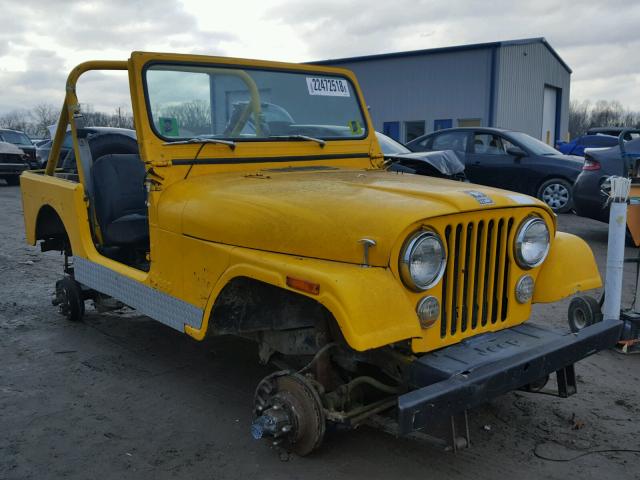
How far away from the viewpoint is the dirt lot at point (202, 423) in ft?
9.79

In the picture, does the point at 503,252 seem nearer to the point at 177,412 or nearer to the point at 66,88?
the point at 177,412

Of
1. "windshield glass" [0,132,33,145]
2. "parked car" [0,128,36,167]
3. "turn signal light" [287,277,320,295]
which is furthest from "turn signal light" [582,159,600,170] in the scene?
"windshield glass" [0,132,33,145]

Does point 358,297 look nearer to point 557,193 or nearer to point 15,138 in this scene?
point 557,193

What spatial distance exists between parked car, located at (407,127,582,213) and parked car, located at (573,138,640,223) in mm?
1967

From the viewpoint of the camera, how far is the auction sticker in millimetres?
4449

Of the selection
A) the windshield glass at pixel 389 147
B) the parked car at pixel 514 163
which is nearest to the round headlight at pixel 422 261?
the windshield glass at pixel 389 147

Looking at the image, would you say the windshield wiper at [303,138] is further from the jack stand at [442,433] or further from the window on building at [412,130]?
the window on building at [412,130]

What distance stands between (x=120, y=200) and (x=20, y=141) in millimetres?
17146

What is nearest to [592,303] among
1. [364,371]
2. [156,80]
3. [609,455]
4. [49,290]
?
[609,455]

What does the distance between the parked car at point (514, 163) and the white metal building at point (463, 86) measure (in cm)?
1194

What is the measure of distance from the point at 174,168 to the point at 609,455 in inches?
110

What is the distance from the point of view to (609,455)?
3.07 metres

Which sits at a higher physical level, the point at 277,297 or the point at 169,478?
the point at 277,297

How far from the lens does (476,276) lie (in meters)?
2.92
